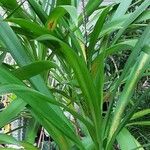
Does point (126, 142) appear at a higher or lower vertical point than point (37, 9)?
lower

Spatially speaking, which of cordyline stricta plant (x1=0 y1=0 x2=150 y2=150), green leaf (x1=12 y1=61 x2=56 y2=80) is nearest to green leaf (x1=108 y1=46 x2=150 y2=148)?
cordyline stricta plant (x1=0 y1=0 x2=150 y2=150)

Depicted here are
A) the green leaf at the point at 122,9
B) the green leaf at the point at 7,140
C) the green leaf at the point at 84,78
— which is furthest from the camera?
the green leaf at the point at 122,9

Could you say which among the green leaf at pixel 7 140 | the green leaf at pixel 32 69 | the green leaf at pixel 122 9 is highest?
the green leaf at pixel 122 9

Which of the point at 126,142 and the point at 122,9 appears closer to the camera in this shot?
the point at 126,142

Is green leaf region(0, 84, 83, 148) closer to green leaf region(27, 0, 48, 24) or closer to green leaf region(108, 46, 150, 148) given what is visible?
green leaf region(108, 46, 150, 148)

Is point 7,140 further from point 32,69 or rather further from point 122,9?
point 122,9

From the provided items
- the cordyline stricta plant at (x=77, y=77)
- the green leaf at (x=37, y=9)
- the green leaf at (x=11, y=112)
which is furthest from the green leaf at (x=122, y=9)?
the green leaf at (x=11, y=112)

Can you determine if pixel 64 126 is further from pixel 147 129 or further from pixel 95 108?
pixel 147 129

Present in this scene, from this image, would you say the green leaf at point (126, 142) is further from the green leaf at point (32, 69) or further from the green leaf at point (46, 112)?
the green leaf at point (32, 69)

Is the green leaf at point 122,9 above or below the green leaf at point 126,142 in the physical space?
above

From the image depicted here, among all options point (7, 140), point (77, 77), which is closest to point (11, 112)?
point (7, 140)

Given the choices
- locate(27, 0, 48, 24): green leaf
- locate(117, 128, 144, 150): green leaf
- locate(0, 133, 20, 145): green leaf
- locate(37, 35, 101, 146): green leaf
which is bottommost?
locate(117, 128, 144, 150): green leaf

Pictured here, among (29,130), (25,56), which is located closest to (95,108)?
(25,56)
